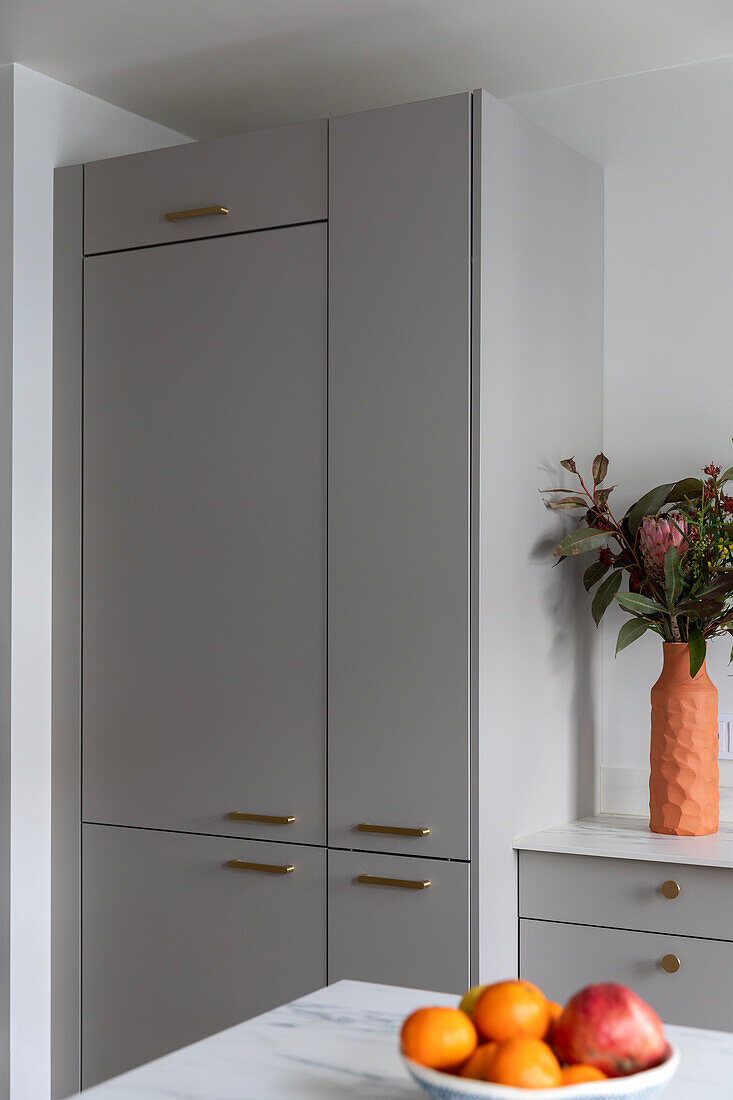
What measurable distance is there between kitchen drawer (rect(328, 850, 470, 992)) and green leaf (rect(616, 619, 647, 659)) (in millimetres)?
571

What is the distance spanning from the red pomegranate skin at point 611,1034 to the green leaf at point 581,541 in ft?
5.16

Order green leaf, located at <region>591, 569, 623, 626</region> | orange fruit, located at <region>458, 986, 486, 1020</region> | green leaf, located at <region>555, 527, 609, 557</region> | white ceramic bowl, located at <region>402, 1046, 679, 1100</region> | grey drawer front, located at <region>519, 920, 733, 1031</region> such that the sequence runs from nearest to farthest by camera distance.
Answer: white ceramic bowl, located at <region>402, 1046, 679, 1100</region> < orange fruit, located at <region>458, 986, 486, 1020</region> < grey drawer front, located at <region>519, 920, 733, 1031</region> < green leaf, located at <region>555, 527, 609, 557</region> < green leaf, located at <region>591, 569, 623, 626</region>

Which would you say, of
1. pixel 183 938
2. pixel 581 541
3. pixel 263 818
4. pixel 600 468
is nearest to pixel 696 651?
pixel 581 541

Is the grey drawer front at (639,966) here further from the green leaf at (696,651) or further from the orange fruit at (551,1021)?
the orange fruit at (551,1021)

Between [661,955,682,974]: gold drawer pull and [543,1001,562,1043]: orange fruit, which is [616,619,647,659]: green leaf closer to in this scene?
[661,955,682,974]: gold drawer pull

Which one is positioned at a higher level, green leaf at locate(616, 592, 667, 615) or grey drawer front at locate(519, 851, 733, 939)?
green leaf at locate(616, 592, 667, 615)

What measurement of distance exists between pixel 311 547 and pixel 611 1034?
1.63 metres

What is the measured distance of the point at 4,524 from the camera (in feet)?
8.90

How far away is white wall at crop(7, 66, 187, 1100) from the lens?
2688 millimetres

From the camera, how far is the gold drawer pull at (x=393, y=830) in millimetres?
2301

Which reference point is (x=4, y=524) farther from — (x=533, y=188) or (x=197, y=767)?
(x=533, y=188)

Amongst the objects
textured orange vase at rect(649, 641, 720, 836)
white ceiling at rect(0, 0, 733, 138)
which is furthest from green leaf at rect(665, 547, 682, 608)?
white ceiling at rect(0, 0, 733, 138)

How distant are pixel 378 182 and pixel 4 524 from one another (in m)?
1.14

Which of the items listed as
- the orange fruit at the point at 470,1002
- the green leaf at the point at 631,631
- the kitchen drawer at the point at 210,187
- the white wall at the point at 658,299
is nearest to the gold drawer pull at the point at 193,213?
the kitchen drawer at the point at 210,187
